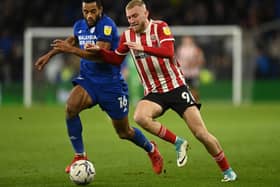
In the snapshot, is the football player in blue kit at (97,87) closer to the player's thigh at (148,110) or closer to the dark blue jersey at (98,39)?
the dark blue jersey at (98,39)

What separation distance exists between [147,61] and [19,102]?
711 inches

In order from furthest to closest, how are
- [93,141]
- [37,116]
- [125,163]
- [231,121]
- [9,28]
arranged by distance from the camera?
[9,28] → [37,116] → [231,121] → [93,141] → [125,163]

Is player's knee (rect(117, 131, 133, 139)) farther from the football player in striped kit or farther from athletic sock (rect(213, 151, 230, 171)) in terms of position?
athletic sock (rect(213, 151, 230, 171))

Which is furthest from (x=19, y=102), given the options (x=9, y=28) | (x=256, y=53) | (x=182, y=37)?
(x=256, y=53)

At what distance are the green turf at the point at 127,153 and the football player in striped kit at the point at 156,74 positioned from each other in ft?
1.89

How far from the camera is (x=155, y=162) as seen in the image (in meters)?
10.1

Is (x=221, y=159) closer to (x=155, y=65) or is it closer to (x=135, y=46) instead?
(x=155, y=65)

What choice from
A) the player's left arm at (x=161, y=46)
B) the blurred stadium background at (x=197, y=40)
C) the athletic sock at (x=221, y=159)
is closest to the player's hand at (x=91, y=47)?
the player's left arm at (x=161, y=46)

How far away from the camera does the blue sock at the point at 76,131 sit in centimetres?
984

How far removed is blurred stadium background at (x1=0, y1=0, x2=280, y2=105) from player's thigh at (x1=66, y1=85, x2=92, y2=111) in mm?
16835

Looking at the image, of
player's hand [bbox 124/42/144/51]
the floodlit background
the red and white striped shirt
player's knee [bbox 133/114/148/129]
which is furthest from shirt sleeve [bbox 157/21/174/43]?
the floodlit background

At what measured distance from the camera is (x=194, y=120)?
30.0 feet

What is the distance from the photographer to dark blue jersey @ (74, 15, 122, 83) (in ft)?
32.3

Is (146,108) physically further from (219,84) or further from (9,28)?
(9,28)
